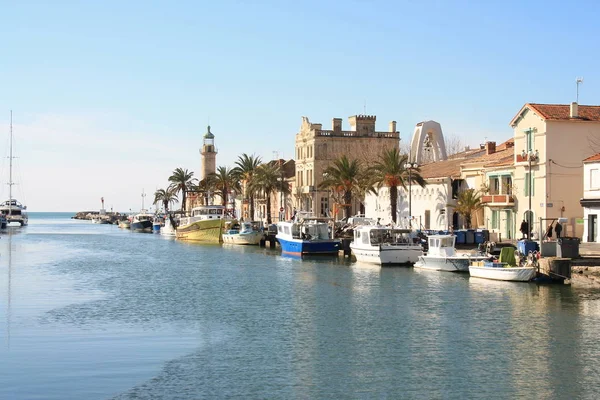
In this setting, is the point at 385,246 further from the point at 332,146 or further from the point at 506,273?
the point at 332,146

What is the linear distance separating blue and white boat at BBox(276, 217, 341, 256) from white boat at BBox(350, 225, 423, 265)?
6796 millimetres

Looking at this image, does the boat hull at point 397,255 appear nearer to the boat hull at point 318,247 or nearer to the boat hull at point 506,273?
the boat hull at point 506,273

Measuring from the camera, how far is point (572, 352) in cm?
2972

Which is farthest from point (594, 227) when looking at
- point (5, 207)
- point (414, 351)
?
point (5, 207)

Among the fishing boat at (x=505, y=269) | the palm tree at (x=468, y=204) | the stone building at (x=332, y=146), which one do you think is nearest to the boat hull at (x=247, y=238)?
the stone building at (x=332, y=146)

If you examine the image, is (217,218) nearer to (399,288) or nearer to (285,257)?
(285,257)

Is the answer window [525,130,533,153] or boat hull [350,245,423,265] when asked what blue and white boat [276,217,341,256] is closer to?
boat hull [350,245,423,265]

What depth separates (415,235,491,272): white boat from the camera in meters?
55.1

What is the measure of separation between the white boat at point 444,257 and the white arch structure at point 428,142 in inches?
1576

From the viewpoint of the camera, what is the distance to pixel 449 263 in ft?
182

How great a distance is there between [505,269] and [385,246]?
13.8m

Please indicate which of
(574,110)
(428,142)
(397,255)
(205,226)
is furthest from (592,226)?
(205,226)

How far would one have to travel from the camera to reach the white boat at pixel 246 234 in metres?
97.7

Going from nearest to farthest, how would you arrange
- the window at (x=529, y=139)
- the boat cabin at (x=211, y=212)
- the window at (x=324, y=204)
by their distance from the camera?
the window at (x=529, y=139), the boat cabin at (x=211, y=212), the window at (x=324, y=204)
